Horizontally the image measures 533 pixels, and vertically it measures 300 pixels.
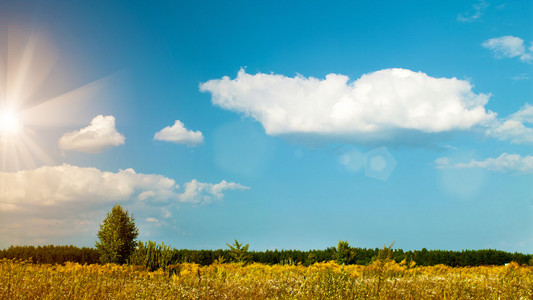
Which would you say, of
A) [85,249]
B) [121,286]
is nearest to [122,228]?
[85,249]

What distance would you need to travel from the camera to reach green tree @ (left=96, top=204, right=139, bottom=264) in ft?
51.5

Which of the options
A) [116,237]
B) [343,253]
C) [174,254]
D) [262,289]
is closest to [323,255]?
[343,253]

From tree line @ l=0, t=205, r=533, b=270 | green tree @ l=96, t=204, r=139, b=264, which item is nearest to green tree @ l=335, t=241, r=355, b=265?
tree line @ l=0, t=205, r=533, b=270

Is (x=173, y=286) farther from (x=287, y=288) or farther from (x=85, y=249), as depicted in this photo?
(x=85, y=249)

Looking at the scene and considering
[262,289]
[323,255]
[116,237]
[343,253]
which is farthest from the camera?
[323,255]

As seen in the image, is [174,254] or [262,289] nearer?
[262,289]

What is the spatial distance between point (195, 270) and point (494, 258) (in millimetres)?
15897

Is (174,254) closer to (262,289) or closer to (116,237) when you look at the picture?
(116,237)

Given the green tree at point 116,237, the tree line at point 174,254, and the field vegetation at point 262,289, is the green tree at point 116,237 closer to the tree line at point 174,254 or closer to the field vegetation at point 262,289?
the tree line at point 174,254

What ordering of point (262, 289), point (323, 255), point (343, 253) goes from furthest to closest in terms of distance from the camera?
point (323, 255) < point (343, 253) < point (262, 289)

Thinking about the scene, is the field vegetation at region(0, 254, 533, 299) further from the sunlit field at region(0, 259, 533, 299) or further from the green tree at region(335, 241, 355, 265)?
the green tree at region(335, 241, 355, 265)

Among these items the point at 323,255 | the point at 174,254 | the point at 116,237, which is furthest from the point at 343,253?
the point at 116,237

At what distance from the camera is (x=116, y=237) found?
51.6 ft

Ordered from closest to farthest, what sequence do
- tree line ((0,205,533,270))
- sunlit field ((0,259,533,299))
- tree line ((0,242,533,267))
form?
sunlit field ((0,259,533,299)) → tree line ((0,205,533,270)) → tree line ((0,242,533,267))
